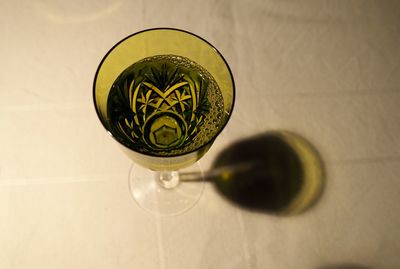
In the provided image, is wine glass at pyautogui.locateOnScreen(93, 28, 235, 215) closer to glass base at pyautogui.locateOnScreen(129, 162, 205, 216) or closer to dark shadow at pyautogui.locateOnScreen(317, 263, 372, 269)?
glass base at pyautogui.locateOnScreen(129, 162, 205, 216)

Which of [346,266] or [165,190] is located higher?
[165,190]

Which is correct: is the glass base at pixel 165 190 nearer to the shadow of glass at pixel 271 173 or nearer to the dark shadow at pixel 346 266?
the shadow of glass at pixel 271 173

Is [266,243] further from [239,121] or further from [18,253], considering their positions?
[18,253]

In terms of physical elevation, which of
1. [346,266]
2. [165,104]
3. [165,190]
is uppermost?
[165,104]

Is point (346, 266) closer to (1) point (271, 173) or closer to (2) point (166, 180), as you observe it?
(1) point (271, 173)

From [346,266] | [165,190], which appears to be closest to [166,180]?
[165,190]

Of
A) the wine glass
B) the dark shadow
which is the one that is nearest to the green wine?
the wine glass

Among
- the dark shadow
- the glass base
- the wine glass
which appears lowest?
the dark shadow

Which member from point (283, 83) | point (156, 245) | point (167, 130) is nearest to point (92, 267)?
point (156, 245)
